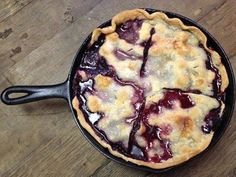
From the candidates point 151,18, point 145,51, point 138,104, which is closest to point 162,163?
point 138,104

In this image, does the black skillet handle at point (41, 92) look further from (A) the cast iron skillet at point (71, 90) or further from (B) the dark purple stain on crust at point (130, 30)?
(B) the dark purple stain on crust at point (130, 30)

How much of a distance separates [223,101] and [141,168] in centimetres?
32

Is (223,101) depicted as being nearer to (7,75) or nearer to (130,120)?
(130,120)

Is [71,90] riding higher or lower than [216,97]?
higher

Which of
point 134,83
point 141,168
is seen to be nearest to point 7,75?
point 134,83

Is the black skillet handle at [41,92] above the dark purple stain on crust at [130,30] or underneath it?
underneath

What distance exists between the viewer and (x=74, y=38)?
5.47 feet

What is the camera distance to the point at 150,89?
1.44 meters

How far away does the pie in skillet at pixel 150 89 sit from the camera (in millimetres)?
1398

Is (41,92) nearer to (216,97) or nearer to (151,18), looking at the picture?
(151,18)

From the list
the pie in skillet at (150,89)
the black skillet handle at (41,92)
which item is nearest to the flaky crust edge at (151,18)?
the pie in skillet at (150,89)

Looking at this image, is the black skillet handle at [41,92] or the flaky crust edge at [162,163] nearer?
the flaky crust edge at [162,163]

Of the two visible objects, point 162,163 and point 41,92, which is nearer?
Answer: point 162,163

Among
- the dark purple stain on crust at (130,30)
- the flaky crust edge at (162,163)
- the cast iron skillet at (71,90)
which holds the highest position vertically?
the dark purple stain on crust at (130,30)
